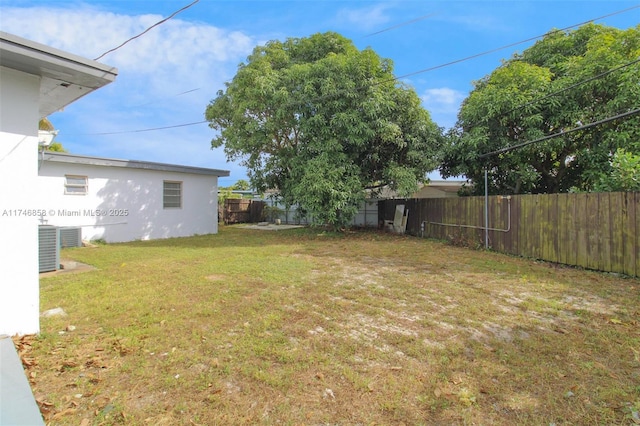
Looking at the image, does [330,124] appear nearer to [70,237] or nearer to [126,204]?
[126,204]

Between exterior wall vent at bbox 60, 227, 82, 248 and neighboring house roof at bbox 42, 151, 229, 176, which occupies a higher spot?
neighboring house roof at bbox 42, 151, 229, 176

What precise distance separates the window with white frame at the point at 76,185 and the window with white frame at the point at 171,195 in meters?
2.46

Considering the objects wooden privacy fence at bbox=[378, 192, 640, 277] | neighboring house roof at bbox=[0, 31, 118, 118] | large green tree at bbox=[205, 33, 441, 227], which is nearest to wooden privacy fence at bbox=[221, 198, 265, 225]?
large green tree at bbox=[205, 33, 441, 227]

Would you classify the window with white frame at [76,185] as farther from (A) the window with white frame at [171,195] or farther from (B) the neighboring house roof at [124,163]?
(A) the window with white frame at [171,195]

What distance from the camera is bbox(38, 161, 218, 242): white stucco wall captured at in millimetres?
9461

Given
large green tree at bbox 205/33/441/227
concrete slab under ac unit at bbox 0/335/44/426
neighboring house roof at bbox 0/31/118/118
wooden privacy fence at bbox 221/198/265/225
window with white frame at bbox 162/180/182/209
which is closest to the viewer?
concrete slab under ac unit at bbox 0/335/44/426

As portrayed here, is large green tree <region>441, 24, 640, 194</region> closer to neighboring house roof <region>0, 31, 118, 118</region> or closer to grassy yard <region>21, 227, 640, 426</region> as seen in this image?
grassy yard <region>21, 227, 640, 426</region>

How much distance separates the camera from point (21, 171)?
9.49 ft

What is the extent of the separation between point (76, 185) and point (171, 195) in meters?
3.03

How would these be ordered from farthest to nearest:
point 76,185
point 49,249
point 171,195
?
point 171,195, point 76,185, point 49,249

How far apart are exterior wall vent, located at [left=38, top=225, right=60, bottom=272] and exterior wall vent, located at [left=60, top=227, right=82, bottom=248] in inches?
143

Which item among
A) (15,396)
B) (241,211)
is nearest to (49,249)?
(15,396)

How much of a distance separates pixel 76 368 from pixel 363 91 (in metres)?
10.3

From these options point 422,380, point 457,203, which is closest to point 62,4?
point 422,380
